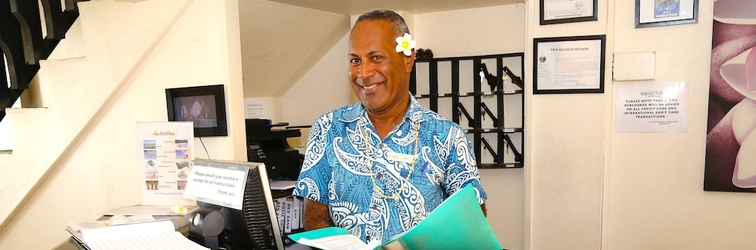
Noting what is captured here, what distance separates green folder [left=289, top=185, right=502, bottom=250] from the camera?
2.52ft

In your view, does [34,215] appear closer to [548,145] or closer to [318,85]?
[318,85]

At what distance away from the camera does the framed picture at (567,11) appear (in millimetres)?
2152

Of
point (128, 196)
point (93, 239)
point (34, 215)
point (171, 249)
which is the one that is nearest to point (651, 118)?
point (171, 249)

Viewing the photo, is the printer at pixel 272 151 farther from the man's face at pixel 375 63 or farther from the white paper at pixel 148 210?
the man's face at pixel 375 63

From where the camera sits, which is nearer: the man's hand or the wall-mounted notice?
the man's hand

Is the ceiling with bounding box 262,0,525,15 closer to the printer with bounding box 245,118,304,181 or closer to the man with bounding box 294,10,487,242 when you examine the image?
the printer with bounding box 245,118,304,181

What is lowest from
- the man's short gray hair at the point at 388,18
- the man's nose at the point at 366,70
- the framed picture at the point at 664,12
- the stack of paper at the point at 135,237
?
the stack of paper at the point at 135,237

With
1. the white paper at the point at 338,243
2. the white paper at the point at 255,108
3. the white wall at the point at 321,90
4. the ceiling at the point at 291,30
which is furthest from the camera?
the white wall at the point at 321,90

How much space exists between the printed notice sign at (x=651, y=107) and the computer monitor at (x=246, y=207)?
1.94 m

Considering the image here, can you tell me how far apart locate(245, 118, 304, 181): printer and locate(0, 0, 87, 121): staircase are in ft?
3.28

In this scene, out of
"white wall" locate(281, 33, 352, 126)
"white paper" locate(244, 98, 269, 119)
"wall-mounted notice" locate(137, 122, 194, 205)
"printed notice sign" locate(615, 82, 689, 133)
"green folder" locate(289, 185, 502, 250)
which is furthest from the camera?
"white wall" locate(281, 33, 352, 126)

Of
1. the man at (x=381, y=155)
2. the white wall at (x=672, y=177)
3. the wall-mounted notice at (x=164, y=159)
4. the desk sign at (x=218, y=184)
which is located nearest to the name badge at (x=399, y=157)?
the man at (x=381, y=155)

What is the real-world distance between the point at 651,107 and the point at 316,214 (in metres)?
1.79

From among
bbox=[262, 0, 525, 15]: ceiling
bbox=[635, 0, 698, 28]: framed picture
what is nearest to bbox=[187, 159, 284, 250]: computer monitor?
bbox=[262, 0, 525, 15]: ceiling
